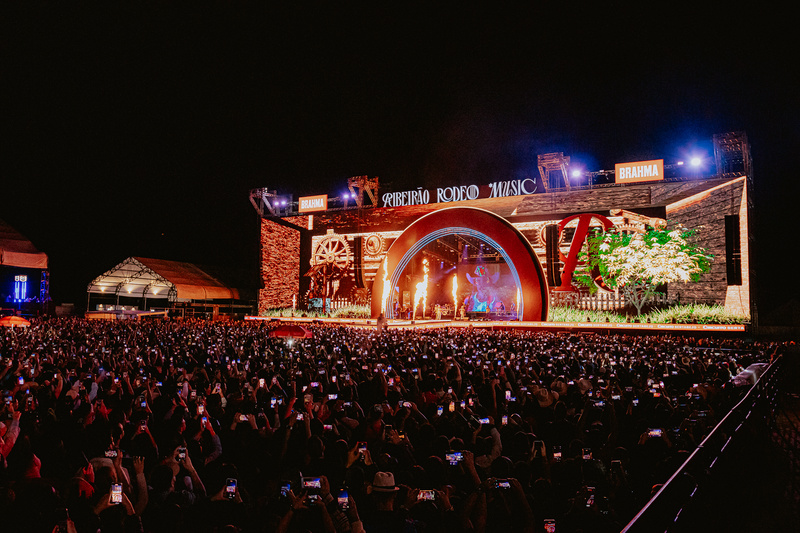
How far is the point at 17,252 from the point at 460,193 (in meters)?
36.0

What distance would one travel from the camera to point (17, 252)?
4128 centimetres

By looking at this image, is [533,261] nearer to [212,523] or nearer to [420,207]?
[420,207]

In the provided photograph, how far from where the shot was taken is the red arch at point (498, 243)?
31766mm

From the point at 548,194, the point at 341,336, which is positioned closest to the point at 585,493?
the point at 341,336

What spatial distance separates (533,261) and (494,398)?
24162 mm

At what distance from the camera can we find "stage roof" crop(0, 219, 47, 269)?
133 feet

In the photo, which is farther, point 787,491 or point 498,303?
point 498,303

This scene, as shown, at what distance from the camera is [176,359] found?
12.8 metres

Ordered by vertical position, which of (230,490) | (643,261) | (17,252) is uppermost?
(17,252)

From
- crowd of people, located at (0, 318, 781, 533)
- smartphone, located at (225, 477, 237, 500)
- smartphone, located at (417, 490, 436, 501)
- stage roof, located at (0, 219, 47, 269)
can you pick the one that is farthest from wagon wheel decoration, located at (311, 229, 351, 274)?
smartphone, located at (417, 490, 436, 501)

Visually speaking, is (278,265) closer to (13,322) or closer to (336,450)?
(13,322)

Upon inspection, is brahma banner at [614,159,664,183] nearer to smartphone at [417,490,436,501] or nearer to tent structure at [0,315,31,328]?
smartphone at [417,490,436,501]

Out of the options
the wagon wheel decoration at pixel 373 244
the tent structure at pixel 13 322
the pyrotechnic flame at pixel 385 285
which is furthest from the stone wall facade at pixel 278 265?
the tent structure at pixel 13 322

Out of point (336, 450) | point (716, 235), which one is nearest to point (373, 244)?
point (716, 235)
